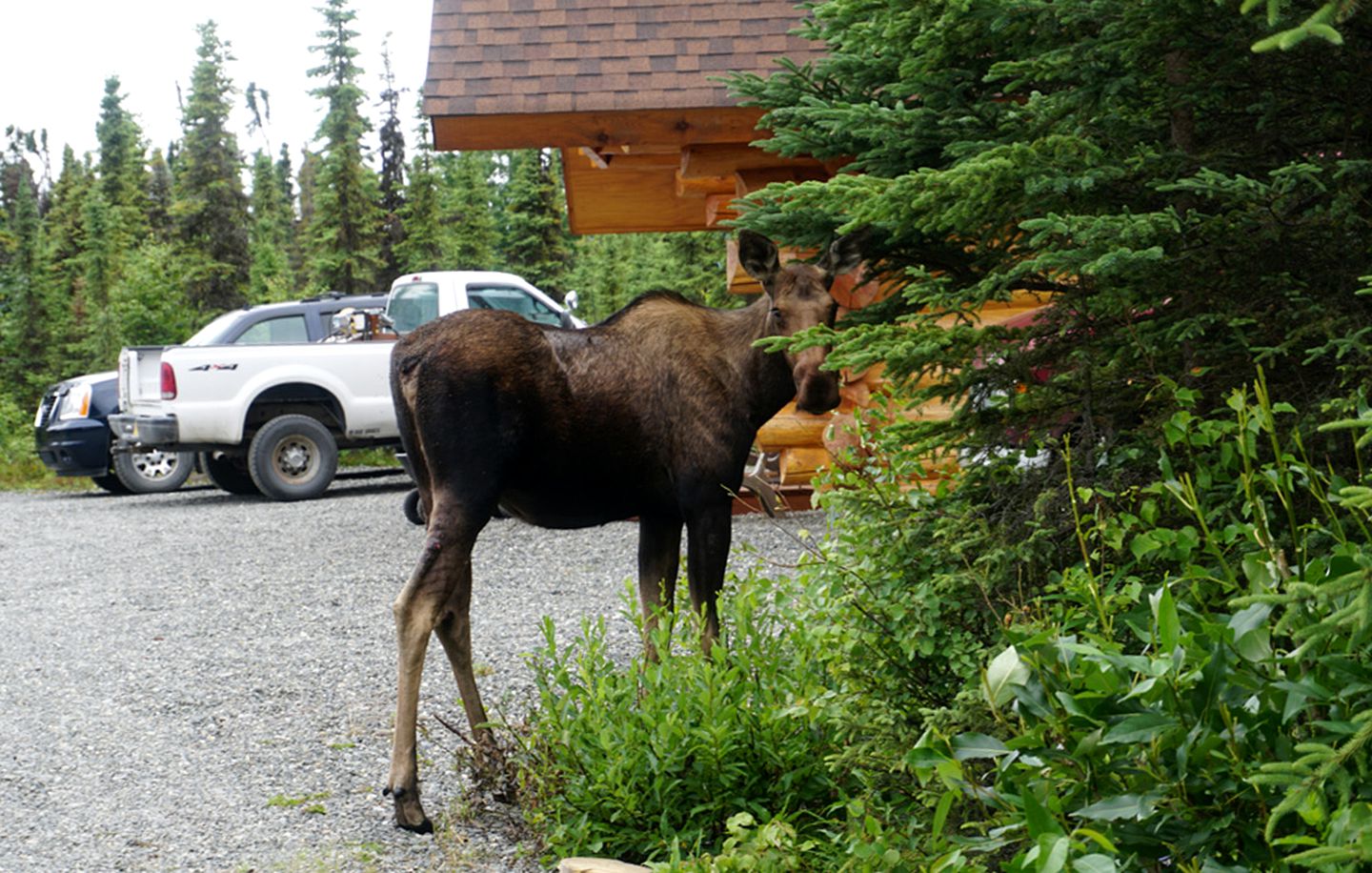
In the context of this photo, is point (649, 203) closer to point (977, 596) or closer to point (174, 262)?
point (977, 596)

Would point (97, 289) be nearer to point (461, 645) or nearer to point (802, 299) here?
point (461, 645)

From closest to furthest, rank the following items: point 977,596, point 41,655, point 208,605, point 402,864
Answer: point 977,596
point 402,864
point 41,655
point 208,605

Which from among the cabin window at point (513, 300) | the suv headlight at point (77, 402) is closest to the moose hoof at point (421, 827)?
the cabin window at point (513, 300)

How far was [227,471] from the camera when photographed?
19016 mm

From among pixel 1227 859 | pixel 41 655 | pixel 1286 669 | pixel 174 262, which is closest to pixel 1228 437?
pixel 1286 669

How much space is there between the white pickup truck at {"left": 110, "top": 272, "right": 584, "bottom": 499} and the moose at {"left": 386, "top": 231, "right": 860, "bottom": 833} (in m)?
11.7

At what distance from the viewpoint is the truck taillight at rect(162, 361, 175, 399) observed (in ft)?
55.3

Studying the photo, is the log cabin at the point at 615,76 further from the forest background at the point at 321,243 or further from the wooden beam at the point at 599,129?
the forest background at the point at 321,243

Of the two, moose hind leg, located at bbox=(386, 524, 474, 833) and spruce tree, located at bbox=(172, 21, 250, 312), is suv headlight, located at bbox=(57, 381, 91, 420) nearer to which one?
moose hind leg, located at bbox=(386, 524, 474, 833)

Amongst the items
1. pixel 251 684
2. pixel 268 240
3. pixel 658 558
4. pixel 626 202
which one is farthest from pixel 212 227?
pixel 658 558

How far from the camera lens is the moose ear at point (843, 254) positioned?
4699mm

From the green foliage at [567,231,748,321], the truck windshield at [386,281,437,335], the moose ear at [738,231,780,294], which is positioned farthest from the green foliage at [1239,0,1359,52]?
the green foliage at [567,231,748,321]

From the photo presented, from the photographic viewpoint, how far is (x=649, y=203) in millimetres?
14969

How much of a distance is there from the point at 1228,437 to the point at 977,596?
0.76 m
